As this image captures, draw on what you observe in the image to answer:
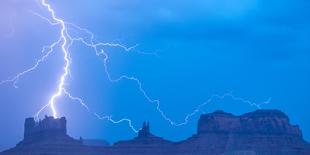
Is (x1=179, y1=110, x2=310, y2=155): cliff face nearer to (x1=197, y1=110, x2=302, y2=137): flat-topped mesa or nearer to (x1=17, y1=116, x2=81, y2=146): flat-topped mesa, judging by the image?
(x1=197, y1=110, x2=302, y2=137): flat-topped mesa

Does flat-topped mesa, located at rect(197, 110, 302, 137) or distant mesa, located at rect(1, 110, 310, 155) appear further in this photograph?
flat-topped mesa, located at rect(197, 110, 302, 137)

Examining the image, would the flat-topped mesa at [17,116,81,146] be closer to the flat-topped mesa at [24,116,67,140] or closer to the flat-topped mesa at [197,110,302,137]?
the flat-topped mesa at [24,116,67,140]

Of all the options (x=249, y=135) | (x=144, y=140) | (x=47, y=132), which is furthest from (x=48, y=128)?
(x=249, y=135)

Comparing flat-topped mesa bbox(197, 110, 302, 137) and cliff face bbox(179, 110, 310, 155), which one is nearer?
cliff face bbox(179, 110, 310, 155)

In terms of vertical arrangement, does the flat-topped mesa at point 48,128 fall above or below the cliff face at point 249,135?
above

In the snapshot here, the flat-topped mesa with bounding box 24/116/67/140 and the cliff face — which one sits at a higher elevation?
the flat-topped mesa with bounding box 24/116/67/140

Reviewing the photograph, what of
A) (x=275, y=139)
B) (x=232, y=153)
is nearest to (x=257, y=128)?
(x=275, y=139)

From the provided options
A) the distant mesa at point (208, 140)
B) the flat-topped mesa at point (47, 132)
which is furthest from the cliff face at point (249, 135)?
the flat-topped mesa at point (47, 132)

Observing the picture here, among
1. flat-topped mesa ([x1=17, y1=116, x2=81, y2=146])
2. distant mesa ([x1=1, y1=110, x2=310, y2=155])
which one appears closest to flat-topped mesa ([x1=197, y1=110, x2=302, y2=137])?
distant mesa ([x1=1, y1=110, x2=310, y2=155])

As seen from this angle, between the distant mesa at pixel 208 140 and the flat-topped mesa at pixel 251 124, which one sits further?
the flat-topped mesa at pixel 251 124

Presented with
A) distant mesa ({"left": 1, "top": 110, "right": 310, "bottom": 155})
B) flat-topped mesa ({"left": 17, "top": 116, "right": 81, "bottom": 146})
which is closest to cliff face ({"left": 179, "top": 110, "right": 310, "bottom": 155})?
distant mesa ({"left": 1, "top": 110, "right": 310, "bottom": 155})

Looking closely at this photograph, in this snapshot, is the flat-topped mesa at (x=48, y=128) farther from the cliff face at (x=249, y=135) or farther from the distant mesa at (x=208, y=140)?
the cliff face at (x=249, y=135)
